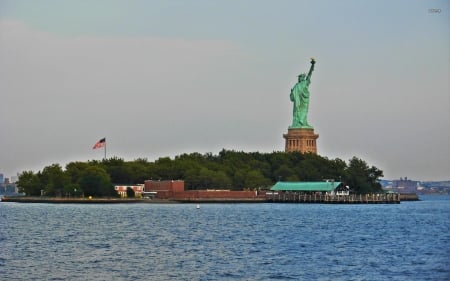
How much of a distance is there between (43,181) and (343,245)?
128 metres

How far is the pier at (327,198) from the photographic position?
175 m

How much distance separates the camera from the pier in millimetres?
175250

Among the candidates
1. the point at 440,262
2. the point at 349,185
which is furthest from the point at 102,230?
the point at 349,185

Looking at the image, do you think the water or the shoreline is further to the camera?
the shoreline

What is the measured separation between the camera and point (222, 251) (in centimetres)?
6209

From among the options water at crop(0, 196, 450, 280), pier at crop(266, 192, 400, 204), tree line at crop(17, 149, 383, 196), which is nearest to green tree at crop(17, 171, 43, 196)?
tree line at crop(17, 149, 383, 196)

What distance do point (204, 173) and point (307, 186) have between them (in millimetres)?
18196

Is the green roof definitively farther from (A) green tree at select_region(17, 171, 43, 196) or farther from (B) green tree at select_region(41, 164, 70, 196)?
(A) green tree at select_region(17, 171, 43, 196)

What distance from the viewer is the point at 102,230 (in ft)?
269

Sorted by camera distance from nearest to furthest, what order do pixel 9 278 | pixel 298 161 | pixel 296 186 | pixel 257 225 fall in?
pixel 9 278 < pixel 257 225 < pixel 296 186 < pixel 298 161

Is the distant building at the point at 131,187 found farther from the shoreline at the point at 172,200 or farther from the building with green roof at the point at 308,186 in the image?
the building with green roof at the point at 308,186

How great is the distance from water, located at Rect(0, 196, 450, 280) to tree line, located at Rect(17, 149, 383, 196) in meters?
83.9

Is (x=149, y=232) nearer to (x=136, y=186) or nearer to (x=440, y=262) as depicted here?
(x=440, y=262)

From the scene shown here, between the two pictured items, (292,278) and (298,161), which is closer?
(292,278)
